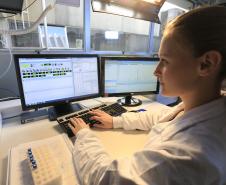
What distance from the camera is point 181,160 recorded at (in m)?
0.43

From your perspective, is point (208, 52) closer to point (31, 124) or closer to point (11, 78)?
point (31, 124)

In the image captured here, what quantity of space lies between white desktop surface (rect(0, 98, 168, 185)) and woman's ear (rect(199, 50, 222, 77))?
458 millimetres

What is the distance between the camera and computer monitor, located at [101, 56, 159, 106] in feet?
4.07

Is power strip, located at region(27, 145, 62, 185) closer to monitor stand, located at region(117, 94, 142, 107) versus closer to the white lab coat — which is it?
the white lab coat

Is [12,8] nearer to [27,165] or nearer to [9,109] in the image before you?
[9,109]

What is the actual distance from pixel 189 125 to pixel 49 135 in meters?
0.68

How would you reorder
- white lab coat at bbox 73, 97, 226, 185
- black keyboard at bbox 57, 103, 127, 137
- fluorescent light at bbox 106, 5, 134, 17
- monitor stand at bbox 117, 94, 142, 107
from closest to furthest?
white lab coat at bbox 73, 97, 226, 185
black keyboard at bbox 57, 103, 127, 137
fluorescent light at bbox 106, 5, 134, 17
monitor stand at bbox 117, 94, 142, 107

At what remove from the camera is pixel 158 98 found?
160 centimetres

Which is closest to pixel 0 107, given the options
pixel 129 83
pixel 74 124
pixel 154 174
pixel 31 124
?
pixel 31 124

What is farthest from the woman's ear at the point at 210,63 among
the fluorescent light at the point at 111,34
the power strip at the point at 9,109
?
the fluorescent light at the point at 111,34

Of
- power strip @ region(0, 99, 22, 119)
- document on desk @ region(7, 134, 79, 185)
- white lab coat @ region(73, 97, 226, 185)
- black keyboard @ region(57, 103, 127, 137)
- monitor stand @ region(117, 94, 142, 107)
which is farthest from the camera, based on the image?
monitor stand @ region(117, 94, 142, 107)

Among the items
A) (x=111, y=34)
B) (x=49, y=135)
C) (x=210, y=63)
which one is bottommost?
(x=49, y=135)

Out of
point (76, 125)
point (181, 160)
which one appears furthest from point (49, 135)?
point (181, 160)

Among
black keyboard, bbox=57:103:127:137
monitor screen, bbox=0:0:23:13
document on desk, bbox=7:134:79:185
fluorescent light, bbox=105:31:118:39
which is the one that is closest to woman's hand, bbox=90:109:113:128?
black keyboard, bbox=57:103:127:137
